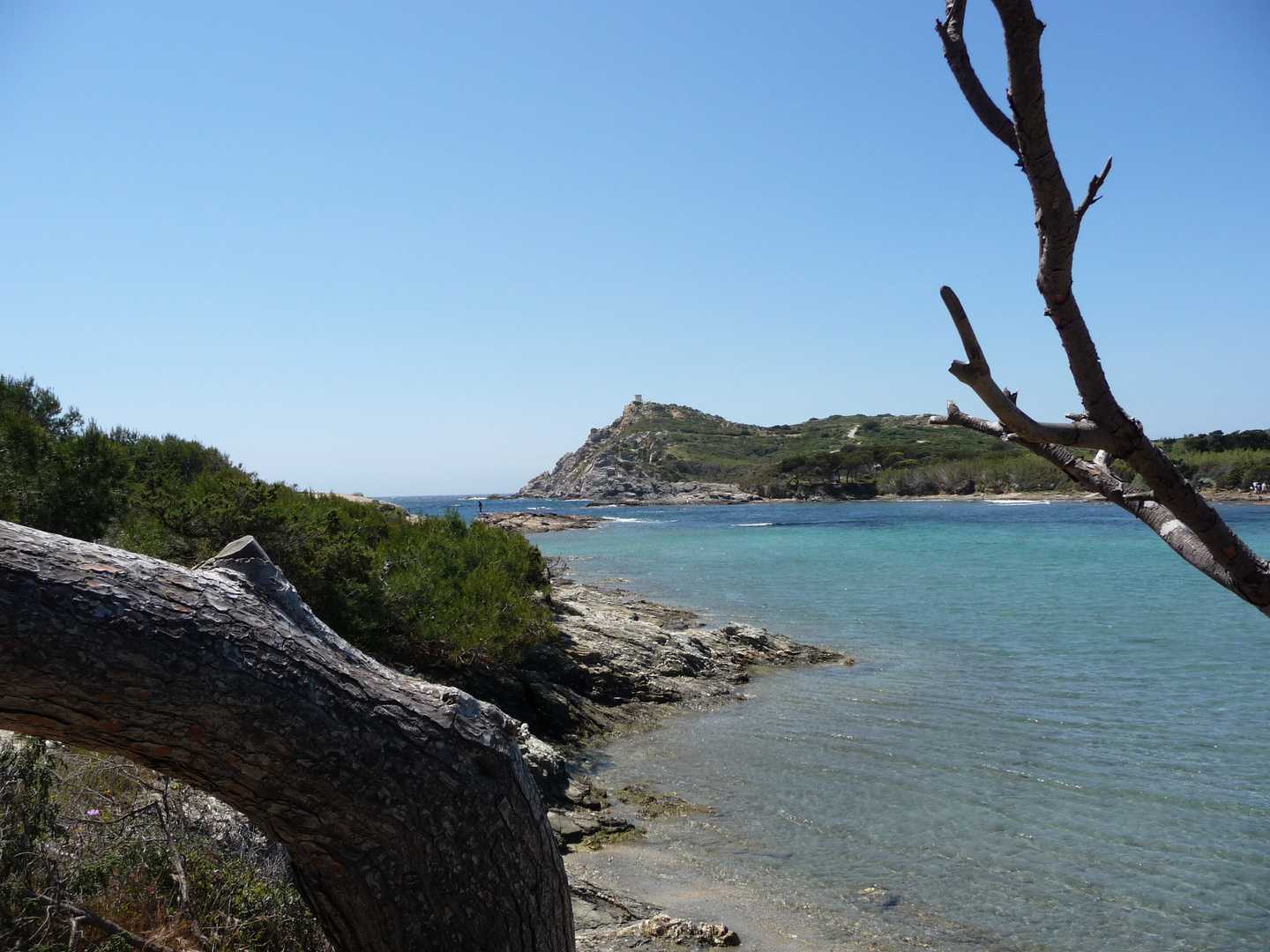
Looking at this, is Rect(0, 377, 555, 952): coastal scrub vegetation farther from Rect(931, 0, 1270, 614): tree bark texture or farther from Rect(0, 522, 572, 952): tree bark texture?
Rect(931, 0, 1270, 614): tree bark texture

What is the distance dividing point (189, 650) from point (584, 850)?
5.76 meters

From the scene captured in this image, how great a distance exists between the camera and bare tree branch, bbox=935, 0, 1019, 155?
5.60 ft

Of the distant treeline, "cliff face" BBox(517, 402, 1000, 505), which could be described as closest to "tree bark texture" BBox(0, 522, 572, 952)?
"cliff face" BBox(517, 402, 1000, 505)

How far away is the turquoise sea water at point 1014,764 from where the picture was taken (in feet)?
21.3

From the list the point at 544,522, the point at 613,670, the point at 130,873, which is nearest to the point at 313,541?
the point at 613,670

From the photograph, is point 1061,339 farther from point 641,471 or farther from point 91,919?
point 641,471

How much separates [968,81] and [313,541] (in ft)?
29.6

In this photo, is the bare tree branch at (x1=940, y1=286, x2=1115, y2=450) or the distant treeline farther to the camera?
the distant treeline

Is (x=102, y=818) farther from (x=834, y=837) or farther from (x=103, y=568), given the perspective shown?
(x=834, y=837)

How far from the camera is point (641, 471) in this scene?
121 meters

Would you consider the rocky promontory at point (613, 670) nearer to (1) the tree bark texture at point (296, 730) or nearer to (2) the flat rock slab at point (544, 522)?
(1) the tree bark texture at point (296, 730)

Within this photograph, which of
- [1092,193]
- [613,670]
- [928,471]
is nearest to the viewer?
[1092,193]

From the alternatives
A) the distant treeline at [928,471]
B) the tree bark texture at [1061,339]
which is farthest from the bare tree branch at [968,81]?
the distant treeline at [928,471]

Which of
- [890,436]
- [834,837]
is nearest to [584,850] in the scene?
[834,837]
